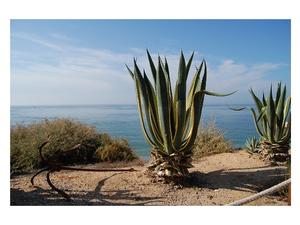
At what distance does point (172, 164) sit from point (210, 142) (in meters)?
3.51

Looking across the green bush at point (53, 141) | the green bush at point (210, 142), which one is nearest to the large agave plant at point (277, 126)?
the green bush at point (210, 142)

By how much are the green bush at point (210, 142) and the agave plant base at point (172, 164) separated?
2.41 m

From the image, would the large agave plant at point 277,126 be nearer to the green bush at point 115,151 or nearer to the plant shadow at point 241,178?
the plant shadow at point 241,178

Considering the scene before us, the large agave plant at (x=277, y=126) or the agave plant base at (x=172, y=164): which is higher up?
the large agave plant at (x=277, y=126)

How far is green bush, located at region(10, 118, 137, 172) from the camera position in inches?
187

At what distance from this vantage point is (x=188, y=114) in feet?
10.9

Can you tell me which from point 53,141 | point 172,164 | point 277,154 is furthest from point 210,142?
point 53,141

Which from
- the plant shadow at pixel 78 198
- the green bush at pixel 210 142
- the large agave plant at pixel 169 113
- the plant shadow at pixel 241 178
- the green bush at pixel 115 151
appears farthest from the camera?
the green bush at pixel 210 142

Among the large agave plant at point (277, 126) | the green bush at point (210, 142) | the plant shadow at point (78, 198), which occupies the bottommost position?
the plant shadow at point (78, 198)

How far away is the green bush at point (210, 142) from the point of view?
595 cm

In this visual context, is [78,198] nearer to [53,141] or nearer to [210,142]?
[53,141]

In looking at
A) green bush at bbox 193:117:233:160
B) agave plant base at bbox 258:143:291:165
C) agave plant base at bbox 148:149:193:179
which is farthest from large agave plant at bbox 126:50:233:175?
green bush at bbox 193:117:233:160

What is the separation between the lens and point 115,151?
18.1ft
